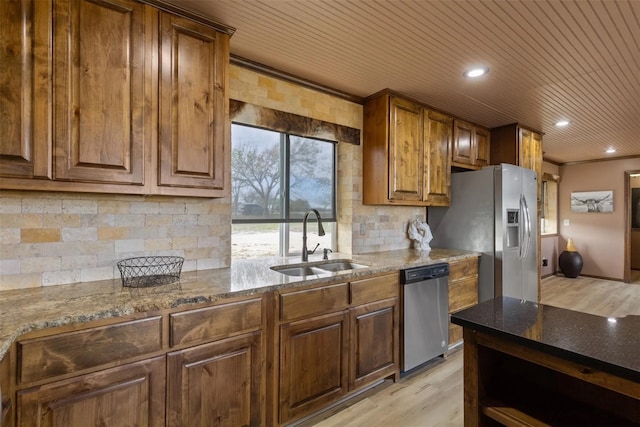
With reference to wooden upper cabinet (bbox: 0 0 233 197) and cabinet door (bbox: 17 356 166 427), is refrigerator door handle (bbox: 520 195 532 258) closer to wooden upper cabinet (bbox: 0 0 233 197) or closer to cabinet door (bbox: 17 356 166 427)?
wooden upper cabinet (bbox: 0 0 233 197)

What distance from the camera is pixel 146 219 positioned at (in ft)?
6.50

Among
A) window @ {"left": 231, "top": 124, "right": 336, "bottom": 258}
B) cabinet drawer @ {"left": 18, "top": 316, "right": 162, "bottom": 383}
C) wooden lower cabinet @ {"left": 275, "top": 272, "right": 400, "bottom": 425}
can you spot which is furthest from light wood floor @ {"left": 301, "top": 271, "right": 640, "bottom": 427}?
window @ {"left": 231, "top": 124, "right": 336, "bottom": 258}

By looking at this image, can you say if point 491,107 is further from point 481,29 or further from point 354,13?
point 354,13

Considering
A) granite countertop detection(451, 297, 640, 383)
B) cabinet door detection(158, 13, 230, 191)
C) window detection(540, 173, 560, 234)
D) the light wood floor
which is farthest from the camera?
window detection(540, 173, 560, 234)

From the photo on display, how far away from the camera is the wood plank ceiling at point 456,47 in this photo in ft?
5.79

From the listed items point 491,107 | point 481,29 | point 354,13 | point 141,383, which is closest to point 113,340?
point 141,383

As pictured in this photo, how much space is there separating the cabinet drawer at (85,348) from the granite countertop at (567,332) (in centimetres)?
133

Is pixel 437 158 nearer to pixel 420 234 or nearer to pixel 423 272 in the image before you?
pixel 420 234

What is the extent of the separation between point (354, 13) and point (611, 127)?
13.7ft

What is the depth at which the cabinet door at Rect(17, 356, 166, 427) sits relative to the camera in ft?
3.96

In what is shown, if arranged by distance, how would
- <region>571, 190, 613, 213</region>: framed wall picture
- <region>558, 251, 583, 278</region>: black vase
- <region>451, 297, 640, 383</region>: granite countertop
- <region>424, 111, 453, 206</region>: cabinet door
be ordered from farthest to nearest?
<region>558, 251, 583, 278</region>: black vase, <region>571, 190, 613, 213</region>: framed wall picture, <region>424, 111, 453, 206</region>: cabinet door, <region>451, 297, 640, 383</region>: granite countertop

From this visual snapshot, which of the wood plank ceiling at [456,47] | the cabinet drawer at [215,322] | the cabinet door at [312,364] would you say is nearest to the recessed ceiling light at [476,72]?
the wood plank ceiling at [456,47]

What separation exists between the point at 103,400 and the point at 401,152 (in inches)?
108

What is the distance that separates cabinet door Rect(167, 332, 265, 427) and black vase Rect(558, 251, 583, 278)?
683 centimetres
